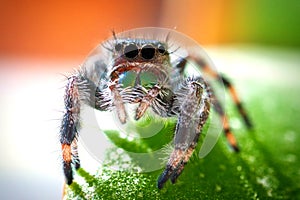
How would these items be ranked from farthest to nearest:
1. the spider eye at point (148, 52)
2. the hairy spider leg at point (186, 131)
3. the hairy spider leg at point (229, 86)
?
the hairy spider leg at point (229, 86) → the spider eye at point (148, 52) → the hairy spider leg at point (186, 131)

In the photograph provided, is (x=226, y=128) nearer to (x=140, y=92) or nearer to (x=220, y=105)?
(x=220, y=105)

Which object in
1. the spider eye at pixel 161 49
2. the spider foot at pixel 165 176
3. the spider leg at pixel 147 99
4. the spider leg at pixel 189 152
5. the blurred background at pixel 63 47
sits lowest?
the blurred background at pixel 63 47

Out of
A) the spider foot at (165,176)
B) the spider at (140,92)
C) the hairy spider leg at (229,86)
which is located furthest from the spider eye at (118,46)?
A: the hairy spider leg at (229,86)

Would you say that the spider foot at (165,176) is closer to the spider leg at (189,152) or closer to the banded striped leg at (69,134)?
the spider leg at (189,152)

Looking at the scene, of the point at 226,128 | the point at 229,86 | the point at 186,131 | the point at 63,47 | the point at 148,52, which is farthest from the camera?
the point at 63,47

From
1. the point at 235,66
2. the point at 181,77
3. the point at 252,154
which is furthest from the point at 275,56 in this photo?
the point at 181,77

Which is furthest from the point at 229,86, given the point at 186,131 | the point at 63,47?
the point at 63,47

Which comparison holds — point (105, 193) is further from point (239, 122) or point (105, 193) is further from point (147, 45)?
point (239, 122)
